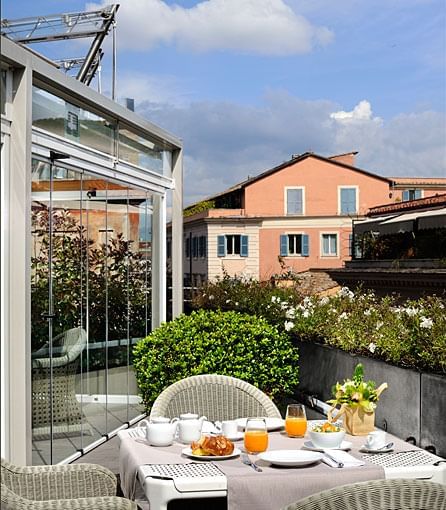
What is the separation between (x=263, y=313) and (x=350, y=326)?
2.60 meters

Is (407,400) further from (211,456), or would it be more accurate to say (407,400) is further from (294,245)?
(294,245)

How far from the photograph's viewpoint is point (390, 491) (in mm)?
2818

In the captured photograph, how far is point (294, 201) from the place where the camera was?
184 ft

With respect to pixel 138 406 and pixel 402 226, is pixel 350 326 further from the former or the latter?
pixel 402 226

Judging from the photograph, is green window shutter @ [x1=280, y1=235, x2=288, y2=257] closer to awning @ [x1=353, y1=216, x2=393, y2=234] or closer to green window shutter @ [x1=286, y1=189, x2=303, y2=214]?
green window shutter @ [x1=286, y1=189, x2=303, y2=214]

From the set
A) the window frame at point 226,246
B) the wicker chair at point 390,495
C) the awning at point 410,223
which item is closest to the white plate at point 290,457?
the wicker chair at point 390,495

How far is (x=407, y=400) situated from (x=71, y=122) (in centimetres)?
347

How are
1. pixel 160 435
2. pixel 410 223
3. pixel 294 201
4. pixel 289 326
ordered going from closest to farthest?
pixel 160 435, pixel 289 326, pixel 410 223, pixel 294 201

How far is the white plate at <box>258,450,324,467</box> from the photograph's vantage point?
3615 mm

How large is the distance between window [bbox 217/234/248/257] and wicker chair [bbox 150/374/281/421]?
158ft

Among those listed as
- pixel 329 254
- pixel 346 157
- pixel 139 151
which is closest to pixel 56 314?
pixel 139 151

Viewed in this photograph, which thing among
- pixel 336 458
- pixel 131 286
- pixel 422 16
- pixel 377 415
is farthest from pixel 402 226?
pixel 336 458

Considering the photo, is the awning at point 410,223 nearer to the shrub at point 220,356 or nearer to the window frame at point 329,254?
the window frame at point 329,254

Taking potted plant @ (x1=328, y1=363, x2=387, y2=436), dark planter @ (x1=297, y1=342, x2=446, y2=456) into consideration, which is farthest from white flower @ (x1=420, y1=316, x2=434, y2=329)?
potted plant @ (x1=328, y1=363, x2=387, y2=436)
